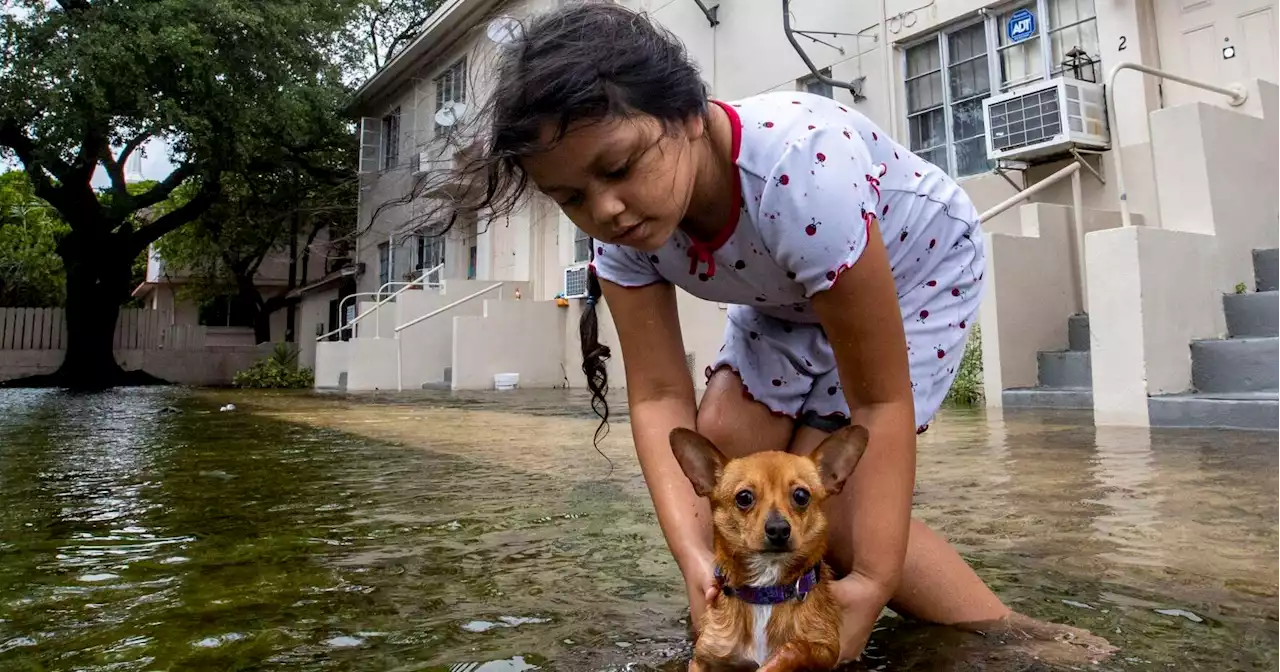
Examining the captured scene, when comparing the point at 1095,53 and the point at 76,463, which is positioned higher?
the point at 1095,53

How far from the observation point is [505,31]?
1554 mm

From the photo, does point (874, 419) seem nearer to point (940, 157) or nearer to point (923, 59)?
point (940, 157)

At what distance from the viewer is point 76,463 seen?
167 inches

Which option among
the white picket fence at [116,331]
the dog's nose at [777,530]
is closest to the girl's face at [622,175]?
the dog's nose at [777,530]

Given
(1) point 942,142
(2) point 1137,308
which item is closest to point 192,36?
(1) point 942,142

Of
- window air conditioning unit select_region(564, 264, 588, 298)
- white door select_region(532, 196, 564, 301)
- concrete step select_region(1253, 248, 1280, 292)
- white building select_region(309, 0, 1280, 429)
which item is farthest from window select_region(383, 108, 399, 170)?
concrete step select_region(1253, 248, 1280, 292)

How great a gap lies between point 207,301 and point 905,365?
32.3 m

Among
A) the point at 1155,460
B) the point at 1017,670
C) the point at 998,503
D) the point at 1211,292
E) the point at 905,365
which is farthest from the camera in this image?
the point at 1211,292

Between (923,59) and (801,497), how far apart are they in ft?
30.4

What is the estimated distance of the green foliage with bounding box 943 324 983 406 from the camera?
7.52 m

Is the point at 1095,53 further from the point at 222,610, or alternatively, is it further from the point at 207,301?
the point at 207,301

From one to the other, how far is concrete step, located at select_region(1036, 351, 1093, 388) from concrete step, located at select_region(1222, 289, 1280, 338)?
1.12 metres

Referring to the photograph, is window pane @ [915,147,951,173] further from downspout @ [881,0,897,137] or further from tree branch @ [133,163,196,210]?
tree branch @ [133,163,196,210]

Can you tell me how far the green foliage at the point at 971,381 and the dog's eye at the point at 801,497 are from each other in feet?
21.7
